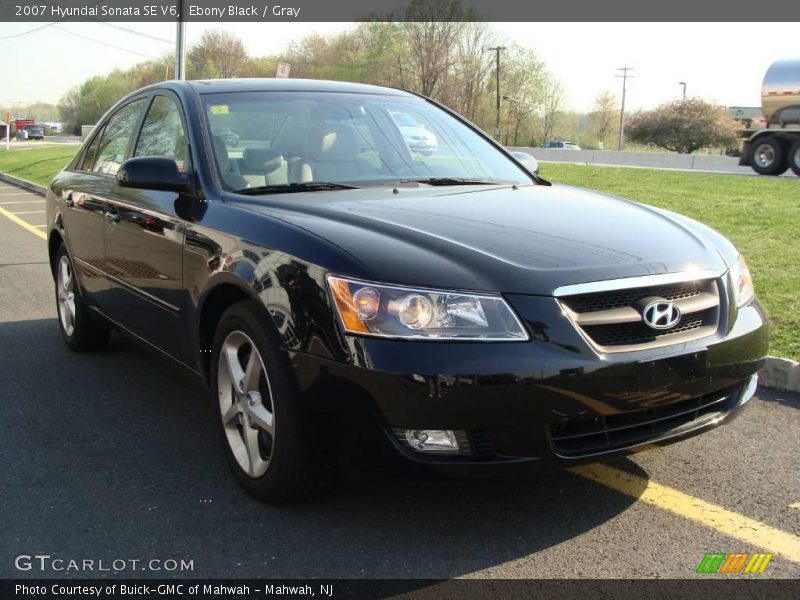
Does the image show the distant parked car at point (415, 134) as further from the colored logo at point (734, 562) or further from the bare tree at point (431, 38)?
the bare tree at point (431, 38)

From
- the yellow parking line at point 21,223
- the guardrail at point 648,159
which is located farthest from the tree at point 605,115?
the yellow parking line at point 21,223

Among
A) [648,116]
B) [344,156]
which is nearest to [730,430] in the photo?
[344,156]

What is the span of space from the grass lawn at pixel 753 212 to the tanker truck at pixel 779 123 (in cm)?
544

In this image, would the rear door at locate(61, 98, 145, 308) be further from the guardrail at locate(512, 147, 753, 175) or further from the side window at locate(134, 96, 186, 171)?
the guardrail at locate(512, 147, 753, 175)

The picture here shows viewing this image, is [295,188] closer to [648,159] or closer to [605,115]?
[648,159]

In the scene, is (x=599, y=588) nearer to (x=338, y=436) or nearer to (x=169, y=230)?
(x=338, y=436)

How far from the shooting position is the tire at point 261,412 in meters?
2.89

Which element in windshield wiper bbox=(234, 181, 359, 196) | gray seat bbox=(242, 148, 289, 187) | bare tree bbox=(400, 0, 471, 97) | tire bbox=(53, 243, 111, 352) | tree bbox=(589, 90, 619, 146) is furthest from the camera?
tree bbox=(589, 90, 619, 146)

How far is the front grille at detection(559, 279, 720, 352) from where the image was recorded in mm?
2688

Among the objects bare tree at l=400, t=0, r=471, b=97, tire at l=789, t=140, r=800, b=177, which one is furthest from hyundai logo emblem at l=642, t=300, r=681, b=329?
bare tree at l=400, t=0, r=471, b=97

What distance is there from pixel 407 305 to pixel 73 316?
353 cm

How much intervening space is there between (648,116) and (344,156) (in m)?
58.7

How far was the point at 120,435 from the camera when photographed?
4000 millimetres
